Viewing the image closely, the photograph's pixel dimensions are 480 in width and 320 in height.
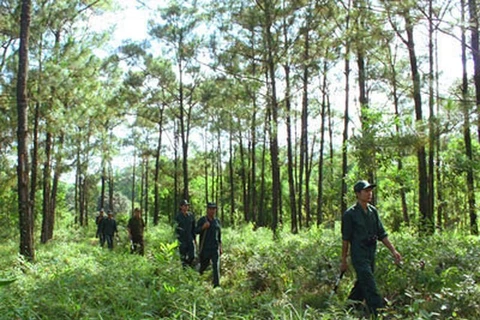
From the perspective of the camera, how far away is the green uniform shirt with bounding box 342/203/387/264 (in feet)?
18.1

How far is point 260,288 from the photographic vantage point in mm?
7719

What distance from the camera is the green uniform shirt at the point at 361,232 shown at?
5.53 metres

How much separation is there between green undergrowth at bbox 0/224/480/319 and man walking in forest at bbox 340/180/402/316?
1.07 ft

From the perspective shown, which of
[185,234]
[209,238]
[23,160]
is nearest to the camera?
[209,238]

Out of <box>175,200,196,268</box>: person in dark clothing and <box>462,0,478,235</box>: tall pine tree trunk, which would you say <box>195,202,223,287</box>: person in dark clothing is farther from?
<box>462,0,478,235</box>: tall pine tree trunk

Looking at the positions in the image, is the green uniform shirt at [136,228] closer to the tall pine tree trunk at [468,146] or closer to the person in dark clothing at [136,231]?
the person in dark clothing at [136,231]

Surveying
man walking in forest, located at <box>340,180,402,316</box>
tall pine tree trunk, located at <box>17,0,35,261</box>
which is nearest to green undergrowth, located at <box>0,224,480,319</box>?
man walking in forest, located at <box>340,180,402,316</box>

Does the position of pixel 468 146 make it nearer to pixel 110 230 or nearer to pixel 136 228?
pixel 136 228

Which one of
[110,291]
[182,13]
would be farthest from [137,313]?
[182,13]

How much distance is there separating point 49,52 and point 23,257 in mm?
8308

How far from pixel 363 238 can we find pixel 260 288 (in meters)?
2.84

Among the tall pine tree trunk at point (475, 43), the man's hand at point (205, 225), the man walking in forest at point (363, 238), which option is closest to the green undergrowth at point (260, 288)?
the man walking in forest at point (363, 238)

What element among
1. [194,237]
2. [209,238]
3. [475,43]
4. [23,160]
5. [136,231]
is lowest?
[136,231]

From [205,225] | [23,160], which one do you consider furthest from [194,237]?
[23,160]
